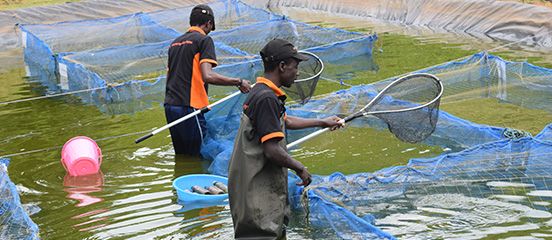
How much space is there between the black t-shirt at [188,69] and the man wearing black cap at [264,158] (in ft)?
9.08

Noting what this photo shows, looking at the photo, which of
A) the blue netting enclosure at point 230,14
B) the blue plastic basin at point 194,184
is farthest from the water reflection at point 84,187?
the blue netting enclosure at point 230,14

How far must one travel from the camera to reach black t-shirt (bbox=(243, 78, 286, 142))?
A: 4234 millimetres

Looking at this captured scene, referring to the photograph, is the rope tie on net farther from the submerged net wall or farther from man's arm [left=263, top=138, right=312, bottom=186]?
the submerged net wall

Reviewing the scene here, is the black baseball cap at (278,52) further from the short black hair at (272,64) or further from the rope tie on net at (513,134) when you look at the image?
the rope tie on net at (513,134)

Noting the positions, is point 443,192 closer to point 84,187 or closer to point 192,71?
point 192,71

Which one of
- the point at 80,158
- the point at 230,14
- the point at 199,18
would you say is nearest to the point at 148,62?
the point at 230,14

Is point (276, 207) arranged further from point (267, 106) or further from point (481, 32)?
point (481, 32)

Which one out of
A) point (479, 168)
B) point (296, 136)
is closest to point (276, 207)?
point (479, 168)

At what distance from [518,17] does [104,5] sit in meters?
8.85

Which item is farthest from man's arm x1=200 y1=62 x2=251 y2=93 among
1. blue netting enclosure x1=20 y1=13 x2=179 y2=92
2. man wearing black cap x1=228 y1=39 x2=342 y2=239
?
blue netting enclosure x1=20 y1=13 x2=179 y2=92

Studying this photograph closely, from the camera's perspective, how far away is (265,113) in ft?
13.9

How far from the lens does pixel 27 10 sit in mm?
16516

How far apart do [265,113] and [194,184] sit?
2761 mm

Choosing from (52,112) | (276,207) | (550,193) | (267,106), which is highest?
(267,106)
